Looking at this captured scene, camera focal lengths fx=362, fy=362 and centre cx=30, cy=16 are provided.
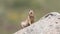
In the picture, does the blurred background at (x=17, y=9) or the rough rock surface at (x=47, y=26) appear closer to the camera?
the rough rock surface at (x=47, y=26)

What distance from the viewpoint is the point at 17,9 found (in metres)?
6.33

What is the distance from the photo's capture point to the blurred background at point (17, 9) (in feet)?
18.7

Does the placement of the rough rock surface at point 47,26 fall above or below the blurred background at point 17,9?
above

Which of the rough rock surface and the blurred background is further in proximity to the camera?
the blurred background

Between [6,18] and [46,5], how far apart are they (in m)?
0.76

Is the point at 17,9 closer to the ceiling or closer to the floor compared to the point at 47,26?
closer to the floor

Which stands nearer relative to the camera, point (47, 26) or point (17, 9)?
point (47, 26)

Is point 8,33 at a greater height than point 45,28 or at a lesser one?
lesser

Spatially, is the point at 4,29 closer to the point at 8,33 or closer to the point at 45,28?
the point at 8,33

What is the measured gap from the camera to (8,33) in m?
5.34

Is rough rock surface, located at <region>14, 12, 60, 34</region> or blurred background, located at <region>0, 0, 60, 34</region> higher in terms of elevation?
rough rock surface, located at <region>14, 12, 60, 34</region>

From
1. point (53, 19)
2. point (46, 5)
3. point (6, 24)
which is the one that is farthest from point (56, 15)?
point (46, 5)

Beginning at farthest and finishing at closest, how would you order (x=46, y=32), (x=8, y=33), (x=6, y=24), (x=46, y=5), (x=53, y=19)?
(x=46, y=5) < (x=6, y=24) < (x=8, y=33) < (x=53, y=19) < (x=46, y=32)

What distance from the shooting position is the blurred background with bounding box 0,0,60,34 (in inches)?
225
